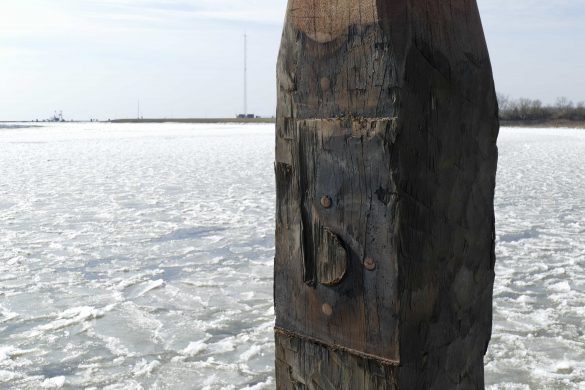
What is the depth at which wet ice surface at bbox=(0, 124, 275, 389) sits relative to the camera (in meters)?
3.27

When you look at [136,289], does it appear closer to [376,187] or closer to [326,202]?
[326,202]

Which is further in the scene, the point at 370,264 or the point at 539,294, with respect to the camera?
the point at 539,294

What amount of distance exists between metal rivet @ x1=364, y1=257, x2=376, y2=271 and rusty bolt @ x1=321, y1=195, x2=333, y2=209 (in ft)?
0.48

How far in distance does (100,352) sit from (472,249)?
2.65m

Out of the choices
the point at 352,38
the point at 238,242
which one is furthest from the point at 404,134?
the point at 238,242

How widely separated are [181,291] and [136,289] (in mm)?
364

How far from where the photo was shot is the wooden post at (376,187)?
1220 mm

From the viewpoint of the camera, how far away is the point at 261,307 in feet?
14.1

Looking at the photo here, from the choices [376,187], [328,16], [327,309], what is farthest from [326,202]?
[328,16]

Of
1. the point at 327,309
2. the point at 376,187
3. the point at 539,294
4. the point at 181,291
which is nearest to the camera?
the point at 376,187

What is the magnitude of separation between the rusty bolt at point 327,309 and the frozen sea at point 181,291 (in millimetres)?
1864

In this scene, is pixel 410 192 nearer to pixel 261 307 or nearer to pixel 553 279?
pixel 261 307

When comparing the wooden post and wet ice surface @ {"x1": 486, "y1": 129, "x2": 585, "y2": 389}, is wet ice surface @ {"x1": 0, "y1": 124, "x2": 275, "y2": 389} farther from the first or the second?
the wooden post

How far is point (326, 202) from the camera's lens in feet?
4.26
